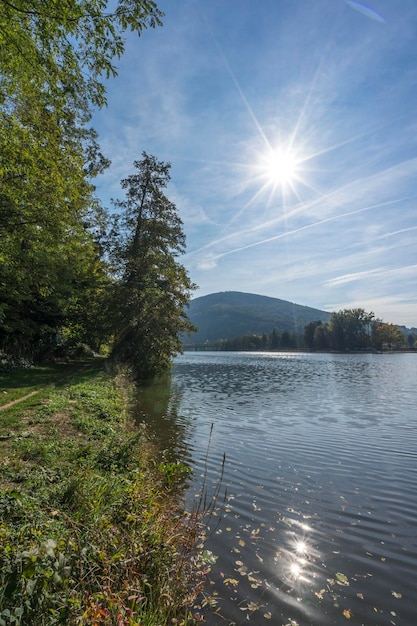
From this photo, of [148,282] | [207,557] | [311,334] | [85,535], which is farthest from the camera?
[311,334]

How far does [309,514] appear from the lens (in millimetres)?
8320

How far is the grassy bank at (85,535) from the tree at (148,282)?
66.4ft

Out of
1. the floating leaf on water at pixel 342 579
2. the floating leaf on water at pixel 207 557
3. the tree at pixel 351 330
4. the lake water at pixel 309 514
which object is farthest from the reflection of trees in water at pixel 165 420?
the tree at pixel 351 330

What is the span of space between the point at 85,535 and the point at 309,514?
19.8ft

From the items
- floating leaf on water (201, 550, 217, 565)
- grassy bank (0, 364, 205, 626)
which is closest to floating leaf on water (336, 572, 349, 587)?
floating leaf on water (201, 550, 217, 565)

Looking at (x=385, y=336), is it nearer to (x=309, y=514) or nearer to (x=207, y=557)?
(x=309, y=514)

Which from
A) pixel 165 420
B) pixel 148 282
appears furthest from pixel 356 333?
pixel 165 420

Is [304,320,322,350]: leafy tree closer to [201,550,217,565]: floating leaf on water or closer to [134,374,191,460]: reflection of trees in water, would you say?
[134,374,191,460]: reflection of trees in water

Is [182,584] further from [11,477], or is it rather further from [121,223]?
[121,223]

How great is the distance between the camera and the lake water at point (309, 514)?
535cm

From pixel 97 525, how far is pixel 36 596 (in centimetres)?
185

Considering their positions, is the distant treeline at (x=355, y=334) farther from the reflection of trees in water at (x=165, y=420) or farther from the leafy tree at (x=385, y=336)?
the reflection of trees in water at (x=165, y=420)

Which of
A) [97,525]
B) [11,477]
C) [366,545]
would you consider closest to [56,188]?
[11,477]

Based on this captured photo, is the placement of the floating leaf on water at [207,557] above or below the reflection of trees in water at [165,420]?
above
